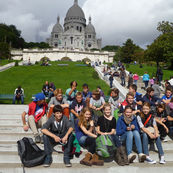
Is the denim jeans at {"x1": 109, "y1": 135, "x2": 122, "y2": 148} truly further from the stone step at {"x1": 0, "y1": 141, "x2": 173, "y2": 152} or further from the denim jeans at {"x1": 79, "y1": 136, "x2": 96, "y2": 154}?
the stone step at {"x1": 0, "y1": 141, "x2": 173, "y2": 152}

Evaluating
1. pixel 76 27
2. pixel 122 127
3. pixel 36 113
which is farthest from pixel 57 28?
pixel 122 127

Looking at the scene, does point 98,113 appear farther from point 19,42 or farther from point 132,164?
point 19,42

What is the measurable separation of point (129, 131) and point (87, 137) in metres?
1.02

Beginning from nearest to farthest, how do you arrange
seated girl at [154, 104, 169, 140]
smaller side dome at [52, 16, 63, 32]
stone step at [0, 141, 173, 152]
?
stone step at [0, 141, 173, 152], seated girl at [154, 104, 169, 140], smaller side dome at [52, 16, 63, 32]

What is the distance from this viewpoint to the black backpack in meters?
3.77

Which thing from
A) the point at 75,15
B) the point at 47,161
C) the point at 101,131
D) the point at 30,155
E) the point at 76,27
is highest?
the point at 75,15

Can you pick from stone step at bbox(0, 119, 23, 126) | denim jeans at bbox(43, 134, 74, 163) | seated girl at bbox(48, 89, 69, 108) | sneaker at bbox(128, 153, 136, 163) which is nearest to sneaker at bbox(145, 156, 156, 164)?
sneaker at bbox(128, 153, 136, 163)

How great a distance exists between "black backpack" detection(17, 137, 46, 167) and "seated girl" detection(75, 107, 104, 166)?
3.05 ft

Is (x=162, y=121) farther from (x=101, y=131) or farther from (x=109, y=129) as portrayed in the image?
(x=101, y=131)

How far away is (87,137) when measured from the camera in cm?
417

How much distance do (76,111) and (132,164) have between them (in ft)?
7.12

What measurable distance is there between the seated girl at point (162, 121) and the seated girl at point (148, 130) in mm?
368

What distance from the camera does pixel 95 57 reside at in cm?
5984

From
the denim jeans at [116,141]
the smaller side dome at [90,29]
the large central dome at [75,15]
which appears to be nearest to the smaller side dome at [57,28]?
the large central dome at [75,15]
